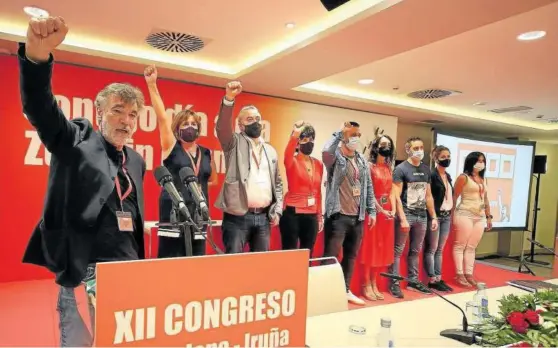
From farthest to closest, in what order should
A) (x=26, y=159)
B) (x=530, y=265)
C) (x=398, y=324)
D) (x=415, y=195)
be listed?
(x=530, y=265)
(x=415, y=195)
(x=26, y=159)
(x=398, y=324)

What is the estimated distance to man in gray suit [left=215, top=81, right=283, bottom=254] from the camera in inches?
108

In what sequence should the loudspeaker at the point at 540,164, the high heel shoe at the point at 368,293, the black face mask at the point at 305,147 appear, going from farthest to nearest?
1. the loudspeaker at the point at 540,164
2. the high heel shoe at the point at 368,293
3. the black face mask at the point at 305,147

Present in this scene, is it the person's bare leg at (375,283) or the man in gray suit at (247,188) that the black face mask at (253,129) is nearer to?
the man in gray suit at (247,188)

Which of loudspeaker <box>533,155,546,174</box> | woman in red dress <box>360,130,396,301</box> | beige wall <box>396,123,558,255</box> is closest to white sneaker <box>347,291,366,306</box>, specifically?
woman in red dress <box>360,130,396,301</box>

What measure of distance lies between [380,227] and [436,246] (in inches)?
37.3

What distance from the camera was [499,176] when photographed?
6.95 m

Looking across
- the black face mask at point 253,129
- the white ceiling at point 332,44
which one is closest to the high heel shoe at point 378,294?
the black face mask at point 253,129

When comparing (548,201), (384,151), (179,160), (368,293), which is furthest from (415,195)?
(548,201)

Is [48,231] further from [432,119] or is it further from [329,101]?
[432,119]

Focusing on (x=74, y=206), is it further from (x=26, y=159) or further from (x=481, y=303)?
(x=26, y=159)

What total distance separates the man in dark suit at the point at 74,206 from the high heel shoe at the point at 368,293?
285 cm

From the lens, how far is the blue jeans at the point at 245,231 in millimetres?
2764

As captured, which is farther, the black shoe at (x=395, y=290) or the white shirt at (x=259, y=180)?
the black shoe at (x=395, y=290)

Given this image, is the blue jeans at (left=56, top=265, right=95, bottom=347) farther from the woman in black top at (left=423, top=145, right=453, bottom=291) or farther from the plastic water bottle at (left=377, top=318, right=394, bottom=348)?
the woman in black top at (left=423, top=145, right=453, bottom=291)
